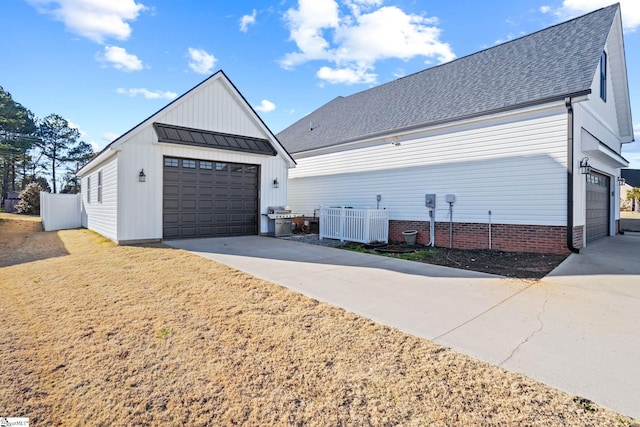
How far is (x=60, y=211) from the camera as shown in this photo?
16.4m

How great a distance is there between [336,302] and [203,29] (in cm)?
1146

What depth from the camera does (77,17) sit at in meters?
10.5

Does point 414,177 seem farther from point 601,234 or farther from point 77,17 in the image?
point 77,17

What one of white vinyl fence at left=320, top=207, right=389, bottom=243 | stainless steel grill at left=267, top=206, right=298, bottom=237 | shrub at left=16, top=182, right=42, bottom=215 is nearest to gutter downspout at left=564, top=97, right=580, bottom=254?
white vinyl fence at left=320, top=207, right=389, bottom=243

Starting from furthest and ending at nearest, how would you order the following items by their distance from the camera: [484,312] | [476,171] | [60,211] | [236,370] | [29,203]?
[29,203]
[60,211]
[476,171]
[484,312]
[236,370]

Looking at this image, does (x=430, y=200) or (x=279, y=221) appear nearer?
(x=430, y=200)

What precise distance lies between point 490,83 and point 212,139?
985 cm

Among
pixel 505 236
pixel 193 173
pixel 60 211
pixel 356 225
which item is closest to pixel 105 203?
pixel 193 173

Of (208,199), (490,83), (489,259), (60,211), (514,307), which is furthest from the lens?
(60,211)

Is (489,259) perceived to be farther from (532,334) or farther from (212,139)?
(212,139)

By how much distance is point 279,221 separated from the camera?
12414mm

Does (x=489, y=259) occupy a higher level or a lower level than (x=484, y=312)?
higher

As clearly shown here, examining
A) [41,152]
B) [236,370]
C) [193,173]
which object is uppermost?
[41,152]

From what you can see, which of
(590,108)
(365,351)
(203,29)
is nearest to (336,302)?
(365,351)
